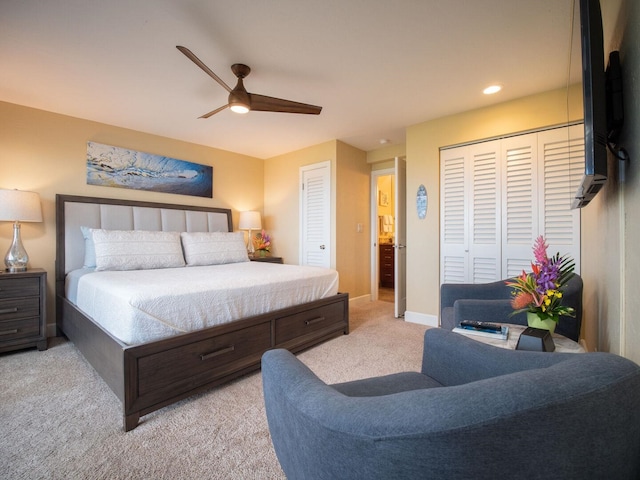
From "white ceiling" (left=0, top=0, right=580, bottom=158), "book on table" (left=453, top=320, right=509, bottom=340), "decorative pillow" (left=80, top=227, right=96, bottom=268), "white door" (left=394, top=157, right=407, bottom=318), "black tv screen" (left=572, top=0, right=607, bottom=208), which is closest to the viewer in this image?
"black tv screen" (left=572, top=0, right=607, bottom=208)

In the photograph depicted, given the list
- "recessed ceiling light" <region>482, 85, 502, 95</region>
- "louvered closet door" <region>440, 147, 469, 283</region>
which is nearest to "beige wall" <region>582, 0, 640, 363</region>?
"recessed ceiling light" <region>482, 85, 502, 95</region>

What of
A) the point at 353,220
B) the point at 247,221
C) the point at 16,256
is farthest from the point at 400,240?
the point at 16,256

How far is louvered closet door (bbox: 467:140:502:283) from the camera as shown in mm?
3055

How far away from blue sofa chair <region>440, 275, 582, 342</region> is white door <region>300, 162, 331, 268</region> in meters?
2.22

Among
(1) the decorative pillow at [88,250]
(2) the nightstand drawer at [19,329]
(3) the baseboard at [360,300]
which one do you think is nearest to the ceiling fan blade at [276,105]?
(1) the decorative pillow at [88,250]

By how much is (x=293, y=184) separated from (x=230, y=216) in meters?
1.15

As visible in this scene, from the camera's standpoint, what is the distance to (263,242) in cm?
479

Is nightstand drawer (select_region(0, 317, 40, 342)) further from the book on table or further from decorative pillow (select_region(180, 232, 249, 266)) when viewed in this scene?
the book on table

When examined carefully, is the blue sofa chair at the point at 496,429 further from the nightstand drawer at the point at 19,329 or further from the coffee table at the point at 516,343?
the nightstand drawer at the point at 19,329

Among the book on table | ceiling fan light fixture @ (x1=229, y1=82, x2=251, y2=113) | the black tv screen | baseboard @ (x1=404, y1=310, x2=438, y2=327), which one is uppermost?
ceiling fan light fixture @ (x1=229, y1=82, x2=251, y2=113)

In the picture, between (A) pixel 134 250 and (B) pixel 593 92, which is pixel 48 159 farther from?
(B) pixel 593 92

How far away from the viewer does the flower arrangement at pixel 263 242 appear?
4781 mm

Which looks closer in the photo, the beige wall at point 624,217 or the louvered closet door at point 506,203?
the beige wall at point 624,217

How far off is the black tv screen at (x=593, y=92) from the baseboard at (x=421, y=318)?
2662mm
